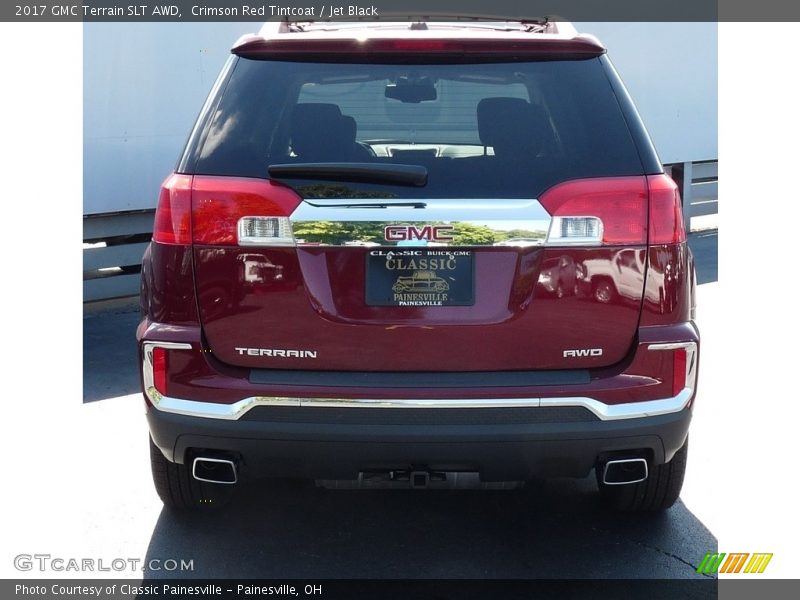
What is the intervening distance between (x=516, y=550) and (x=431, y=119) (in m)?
2.03

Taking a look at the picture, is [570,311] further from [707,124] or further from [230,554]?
[707,124]

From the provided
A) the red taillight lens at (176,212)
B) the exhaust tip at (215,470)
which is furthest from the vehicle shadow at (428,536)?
the red taillight lens at (176,212)

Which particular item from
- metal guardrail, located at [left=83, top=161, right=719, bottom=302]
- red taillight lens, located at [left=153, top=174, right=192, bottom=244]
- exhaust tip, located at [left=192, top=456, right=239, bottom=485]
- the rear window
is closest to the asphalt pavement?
exhaust tip, located at [left=192, top=456, right=239, bottom=485]

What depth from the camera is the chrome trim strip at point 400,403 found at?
317cm

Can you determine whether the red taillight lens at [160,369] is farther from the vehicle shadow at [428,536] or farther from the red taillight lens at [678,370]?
the red taillight lens at [678,370]

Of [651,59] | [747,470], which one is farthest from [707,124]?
[747,470]

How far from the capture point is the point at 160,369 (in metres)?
3.34

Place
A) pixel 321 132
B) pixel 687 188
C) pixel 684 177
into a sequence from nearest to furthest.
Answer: pixel 321 132, pixel 684 177, pixel 687 188

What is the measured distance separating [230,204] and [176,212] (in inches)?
8.0

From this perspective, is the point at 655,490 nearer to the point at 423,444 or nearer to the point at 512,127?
the point at 423,444

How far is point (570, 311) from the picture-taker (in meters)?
3.21

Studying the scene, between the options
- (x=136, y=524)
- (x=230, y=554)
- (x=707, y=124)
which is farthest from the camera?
(x=707, y=124)

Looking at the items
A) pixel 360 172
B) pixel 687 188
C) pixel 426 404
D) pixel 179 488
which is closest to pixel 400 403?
pixel 426 404

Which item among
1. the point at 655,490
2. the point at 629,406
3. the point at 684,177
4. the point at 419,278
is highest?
the point at 684,177
